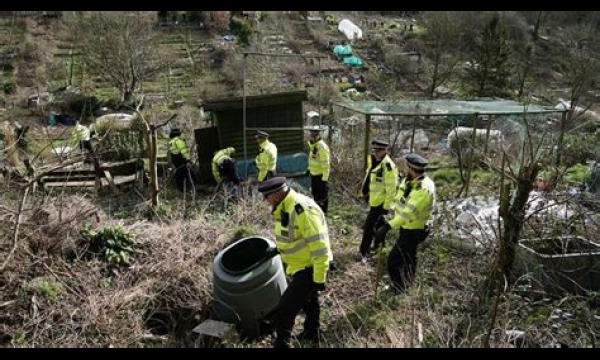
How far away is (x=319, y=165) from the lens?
848 centimetres

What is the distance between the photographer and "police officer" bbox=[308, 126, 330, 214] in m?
8.38

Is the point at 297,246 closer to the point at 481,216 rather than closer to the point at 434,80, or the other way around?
the point at 481,216

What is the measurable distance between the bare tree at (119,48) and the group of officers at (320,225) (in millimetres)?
18474

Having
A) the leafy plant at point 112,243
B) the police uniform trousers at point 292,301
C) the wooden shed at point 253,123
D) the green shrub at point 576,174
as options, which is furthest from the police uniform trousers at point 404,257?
the green shrub at point 576,174

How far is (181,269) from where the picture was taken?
5578mm

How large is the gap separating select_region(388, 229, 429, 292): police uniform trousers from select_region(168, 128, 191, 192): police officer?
574 cm

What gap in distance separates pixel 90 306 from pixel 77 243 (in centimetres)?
119

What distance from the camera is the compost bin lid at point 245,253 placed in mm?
5158

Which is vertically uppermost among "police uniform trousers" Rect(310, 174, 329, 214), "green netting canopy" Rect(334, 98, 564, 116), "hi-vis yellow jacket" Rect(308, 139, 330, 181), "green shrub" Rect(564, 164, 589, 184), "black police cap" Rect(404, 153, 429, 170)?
"black police cap" Rect(404, 153, 429, 170)

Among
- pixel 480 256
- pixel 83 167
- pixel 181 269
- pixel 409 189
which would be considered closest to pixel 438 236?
pixel 480 256

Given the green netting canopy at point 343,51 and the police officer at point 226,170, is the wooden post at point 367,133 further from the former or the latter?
the green netting canopy at point 343,51

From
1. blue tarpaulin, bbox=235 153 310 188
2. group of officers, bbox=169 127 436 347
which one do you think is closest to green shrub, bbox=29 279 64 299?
group of officers, bbox=169 127 436 347

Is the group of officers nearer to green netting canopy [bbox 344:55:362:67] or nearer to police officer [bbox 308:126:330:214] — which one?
police officer [bbox 308:126:330:214]

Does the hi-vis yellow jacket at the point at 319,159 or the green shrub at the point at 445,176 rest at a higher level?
the hi-vis yellow jacket at the point at 319,159
